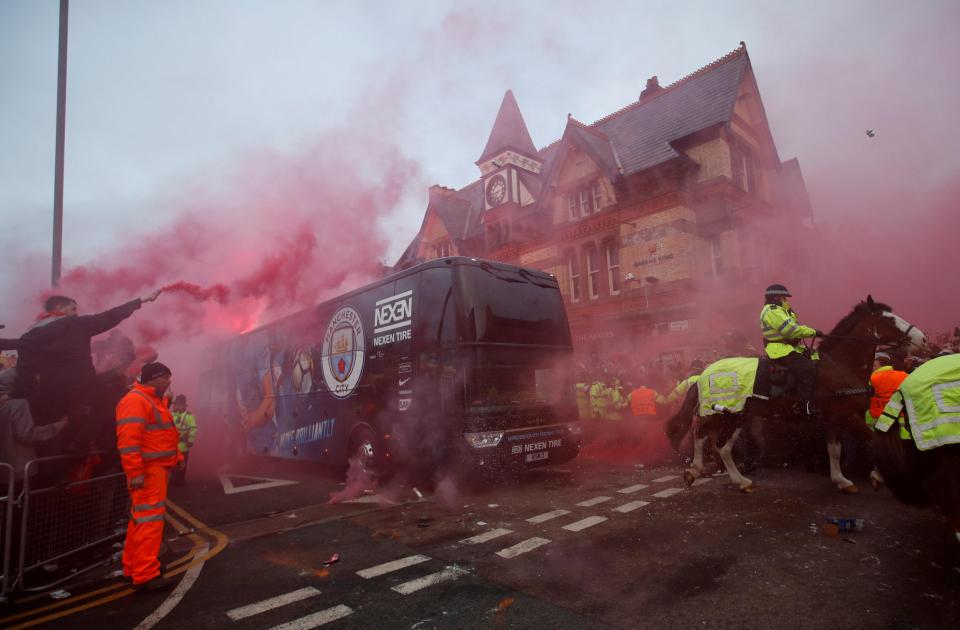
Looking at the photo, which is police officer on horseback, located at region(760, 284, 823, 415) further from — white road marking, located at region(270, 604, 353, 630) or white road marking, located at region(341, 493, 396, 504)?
white road marking, located at region(270, 604, 353, 630)

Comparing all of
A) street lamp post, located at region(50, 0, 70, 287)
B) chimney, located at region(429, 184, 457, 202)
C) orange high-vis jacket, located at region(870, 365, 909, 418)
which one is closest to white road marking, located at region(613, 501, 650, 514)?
orange high-vis jacket, located at region(870, 365, 909, 418)

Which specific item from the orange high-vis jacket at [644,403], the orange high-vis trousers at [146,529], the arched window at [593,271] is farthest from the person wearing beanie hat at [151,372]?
the arched window at [593,271]

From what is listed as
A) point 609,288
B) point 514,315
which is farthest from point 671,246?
point 514,315

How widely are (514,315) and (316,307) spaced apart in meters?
4.53

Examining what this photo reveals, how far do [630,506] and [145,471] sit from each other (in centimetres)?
496

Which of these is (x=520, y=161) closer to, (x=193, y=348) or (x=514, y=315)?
(x=193, y=348)

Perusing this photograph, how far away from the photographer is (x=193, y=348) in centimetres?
1891

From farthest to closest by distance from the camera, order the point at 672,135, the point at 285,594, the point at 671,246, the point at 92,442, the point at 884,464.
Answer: the point at 672,135
the point at 671,246
the point at 92,442
the point at 285,594
the point at 884,464

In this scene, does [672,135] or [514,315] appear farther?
[672,135]

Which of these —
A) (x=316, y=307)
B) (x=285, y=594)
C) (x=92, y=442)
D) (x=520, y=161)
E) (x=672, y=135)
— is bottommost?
(x=285, y=594)

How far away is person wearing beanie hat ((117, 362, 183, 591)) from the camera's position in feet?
13.4

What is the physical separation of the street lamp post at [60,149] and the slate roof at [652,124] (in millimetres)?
15750

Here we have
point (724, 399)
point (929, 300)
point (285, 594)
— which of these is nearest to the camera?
point (285, 594)

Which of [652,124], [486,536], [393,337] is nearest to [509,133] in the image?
[652,124]
